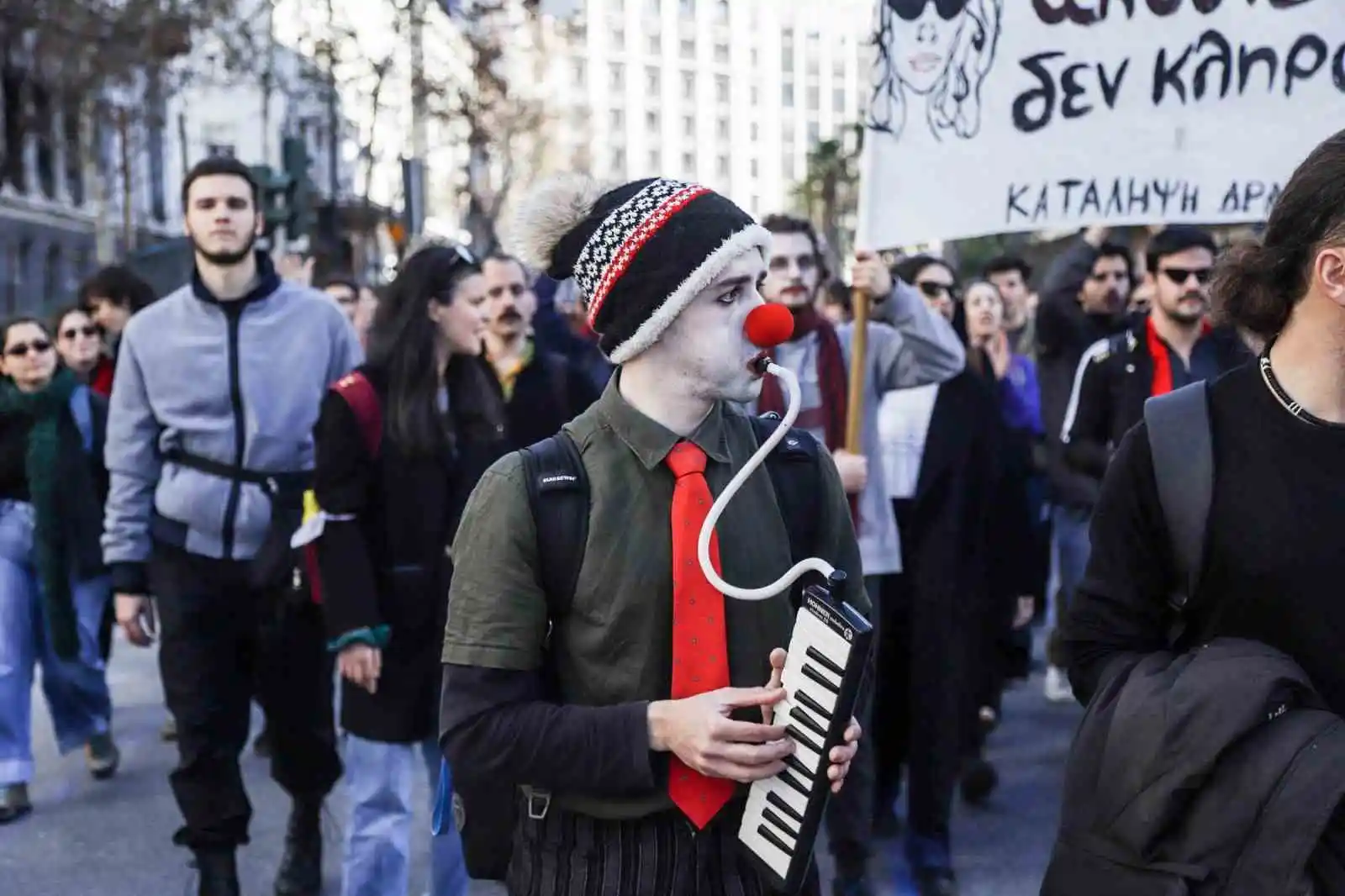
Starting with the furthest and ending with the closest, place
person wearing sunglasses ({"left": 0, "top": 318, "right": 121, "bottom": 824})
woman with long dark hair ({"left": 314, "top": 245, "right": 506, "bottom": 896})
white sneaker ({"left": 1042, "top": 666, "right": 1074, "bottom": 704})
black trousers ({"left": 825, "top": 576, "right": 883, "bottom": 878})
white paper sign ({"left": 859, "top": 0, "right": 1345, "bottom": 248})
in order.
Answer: white sneaker ({"left": 1042, "top": 666, "right": 1074, "bottom": 704})
person wearing sunglasses ({"left": 0, "top": 318, "right": 121, "bottom": 824})
black trousers ({"left": 825, "top": 576, "right": 883, "bottom": 878})
white paper sign ({"left": 859, "top": 0, "right": 1345, "bottom": 248})
woman with long dark hair ({"left": 314, "top": 245, "right": 506, "bottom": 896})

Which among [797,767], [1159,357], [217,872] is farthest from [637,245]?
[1159,357]

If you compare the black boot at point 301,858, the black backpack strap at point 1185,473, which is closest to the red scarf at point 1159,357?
the black boot at point 301,858

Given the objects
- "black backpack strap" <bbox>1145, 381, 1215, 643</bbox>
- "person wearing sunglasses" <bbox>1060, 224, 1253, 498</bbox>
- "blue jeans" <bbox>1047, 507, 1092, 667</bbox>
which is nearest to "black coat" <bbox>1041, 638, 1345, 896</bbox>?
"black backpack strap" <bbox>1145, 381, 1215, 643</bbox>

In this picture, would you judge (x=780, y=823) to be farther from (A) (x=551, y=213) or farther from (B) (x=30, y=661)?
(B) (x=30, y=661)

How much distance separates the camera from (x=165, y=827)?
6680mm

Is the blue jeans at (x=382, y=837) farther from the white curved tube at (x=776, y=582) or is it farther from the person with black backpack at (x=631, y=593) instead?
the white curved tube at (x=776, y=582)

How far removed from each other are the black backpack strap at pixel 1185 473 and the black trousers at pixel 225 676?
10.6ft

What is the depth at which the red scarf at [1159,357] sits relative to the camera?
5918 mm

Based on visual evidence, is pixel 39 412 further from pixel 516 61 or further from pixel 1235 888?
pixel 516 61

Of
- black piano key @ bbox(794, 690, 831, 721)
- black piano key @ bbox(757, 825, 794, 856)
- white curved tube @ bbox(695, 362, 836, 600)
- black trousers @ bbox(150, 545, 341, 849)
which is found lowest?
black trousers @ bbox(150, 545, 341, 849)

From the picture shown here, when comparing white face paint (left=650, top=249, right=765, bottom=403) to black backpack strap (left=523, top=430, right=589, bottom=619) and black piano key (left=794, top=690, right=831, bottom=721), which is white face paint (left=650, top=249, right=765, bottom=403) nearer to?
black backpack strap (left=523, top=430, right=589, bottom=619)

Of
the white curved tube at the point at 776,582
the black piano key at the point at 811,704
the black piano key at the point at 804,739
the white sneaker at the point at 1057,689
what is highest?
the white curved tube at the point at 776,582

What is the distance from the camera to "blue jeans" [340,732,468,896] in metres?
4.83

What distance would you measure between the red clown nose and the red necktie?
27 centimetres
